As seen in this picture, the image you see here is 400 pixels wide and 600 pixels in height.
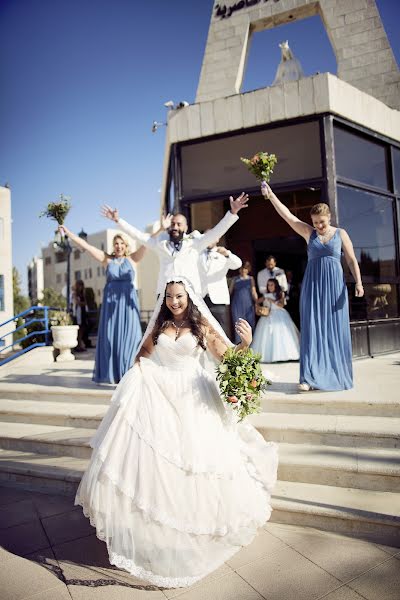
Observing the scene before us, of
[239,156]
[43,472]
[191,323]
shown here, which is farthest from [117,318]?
[239,156]

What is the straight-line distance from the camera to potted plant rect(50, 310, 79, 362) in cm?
968

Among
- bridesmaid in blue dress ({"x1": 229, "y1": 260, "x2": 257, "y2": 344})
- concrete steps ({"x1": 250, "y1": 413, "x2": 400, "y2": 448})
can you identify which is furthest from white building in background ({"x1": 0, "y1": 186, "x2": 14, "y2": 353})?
concrete steps ({"x1": 250, "y1": 413, "x2": 400, "y2": 448})

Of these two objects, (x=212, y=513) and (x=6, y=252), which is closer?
(x=212, y=513)

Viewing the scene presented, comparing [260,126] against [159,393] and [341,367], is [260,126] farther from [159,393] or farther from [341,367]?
[159,393]

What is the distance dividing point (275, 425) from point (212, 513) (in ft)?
5.53

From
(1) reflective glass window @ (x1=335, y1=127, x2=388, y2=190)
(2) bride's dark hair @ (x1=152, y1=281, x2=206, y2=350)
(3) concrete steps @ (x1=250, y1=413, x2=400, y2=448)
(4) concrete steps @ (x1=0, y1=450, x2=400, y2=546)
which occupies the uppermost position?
(1) reflective glass window @ (x1=335, y1=127, x2=388, y2=190)

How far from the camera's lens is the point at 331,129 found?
7559mm

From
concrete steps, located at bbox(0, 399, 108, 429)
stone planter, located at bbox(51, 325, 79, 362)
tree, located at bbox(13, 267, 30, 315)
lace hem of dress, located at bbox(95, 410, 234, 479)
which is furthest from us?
tree, located at bbox(13, 267, 30, 315)

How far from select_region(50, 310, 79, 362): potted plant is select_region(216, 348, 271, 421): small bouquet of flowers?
736 cm

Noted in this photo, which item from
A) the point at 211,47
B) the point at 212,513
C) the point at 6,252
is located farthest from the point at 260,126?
the point at 6,252

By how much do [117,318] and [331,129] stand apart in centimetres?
513

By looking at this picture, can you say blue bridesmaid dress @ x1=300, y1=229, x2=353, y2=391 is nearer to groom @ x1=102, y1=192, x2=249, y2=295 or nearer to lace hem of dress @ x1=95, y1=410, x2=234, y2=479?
groom @ x1=102, y1=192, x2=249, y2=295

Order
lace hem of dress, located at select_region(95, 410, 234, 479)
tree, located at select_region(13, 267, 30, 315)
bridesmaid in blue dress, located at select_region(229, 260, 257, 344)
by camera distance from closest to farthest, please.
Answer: lace hem of dress, located at select_region(95, 410, 234, 479) → bridesmaid in blue dress, located at select_region(229, 260, 257, 344) → tree, located at select_region(13, 267, 30, 315)

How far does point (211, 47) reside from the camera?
9.51 metres
